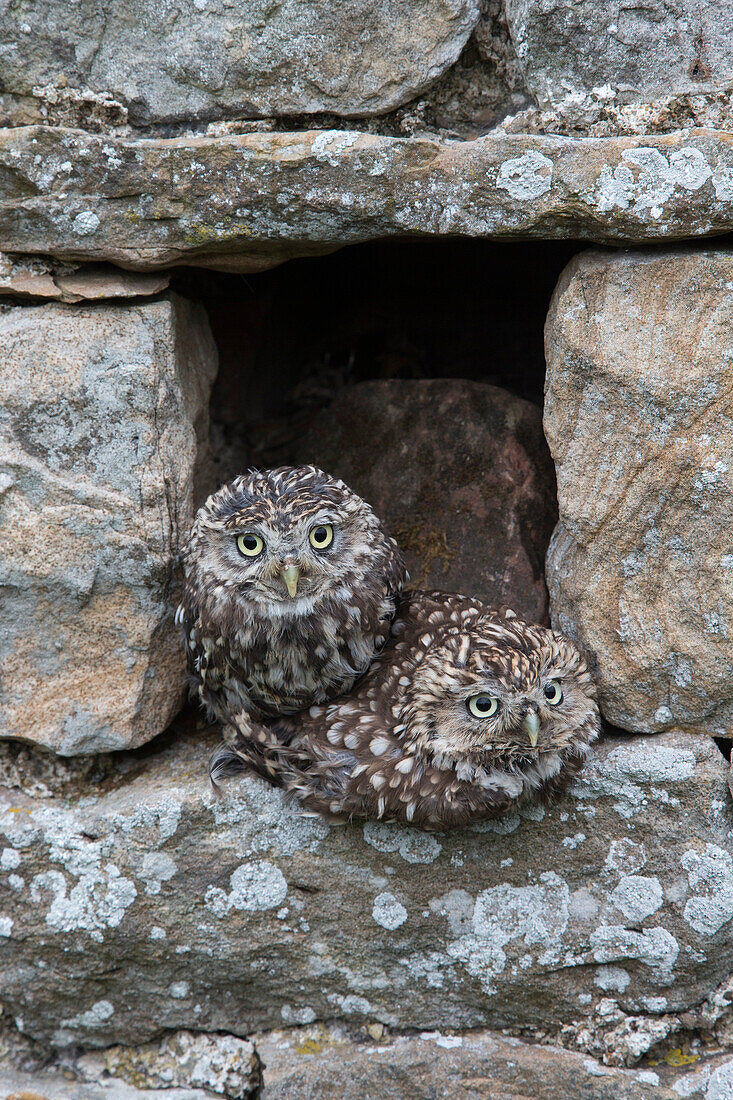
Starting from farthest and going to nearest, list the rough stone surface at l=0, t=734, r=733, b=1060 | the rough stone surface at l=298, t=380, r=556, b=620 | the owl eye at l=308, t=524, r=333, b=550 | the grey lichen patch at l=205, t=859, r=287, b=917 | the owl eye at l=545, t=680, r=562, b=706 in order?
the rough stone surface at l=298, t=380, r=556, b=620, the grey lichen patch at l=205, t=859, r=287, b=917, the rough stone surface at l=0, t=734, r=733, b=1060, the owl eye at l=308, t=524, r=333, b=550, the owl eye at l=545, t=680, r=562, b=706

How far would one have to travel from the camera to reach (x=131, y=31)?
2.85 meters

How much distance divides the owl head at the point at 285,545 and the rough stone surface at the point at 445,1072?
1560mm

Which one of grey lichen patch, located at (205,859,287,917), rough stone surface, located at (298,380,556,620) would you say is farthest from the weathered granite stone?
rough stone surface, located at (298,380,556,620)

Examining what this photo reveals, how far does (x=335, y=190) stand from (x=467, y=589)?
150cm

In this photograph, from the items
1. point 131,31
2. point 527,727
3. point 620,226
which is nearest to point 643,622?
point 527,727

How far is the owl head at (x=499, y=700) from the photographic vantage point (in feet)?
8.61

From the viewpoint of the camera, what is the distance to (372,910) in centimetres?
303

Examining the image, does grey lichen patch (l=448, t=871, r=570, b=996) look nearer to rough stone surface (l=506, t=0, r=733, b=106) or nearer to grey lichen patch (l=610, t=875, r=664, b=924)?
grey lichen patch (l=610, t=875, r=664, b=924)

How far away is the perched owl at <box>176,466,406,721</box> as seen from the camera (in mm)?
2771

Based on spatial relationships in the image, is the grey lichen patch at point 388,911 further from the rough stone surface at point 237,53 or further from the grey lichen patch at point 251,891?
the rough stone surface at point 237,53

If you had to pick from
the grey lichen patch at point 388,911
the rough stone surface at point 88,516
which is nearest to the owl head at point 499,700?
the grey lichen patch at point 388,911

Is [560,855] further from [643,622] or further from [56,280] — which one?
[56,280]

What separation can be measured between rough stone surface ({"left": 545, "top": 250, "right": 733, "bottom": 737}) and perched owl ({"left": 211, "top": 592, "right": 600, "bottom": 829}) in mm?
223

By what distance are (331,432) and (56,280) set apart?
50.4 inches
